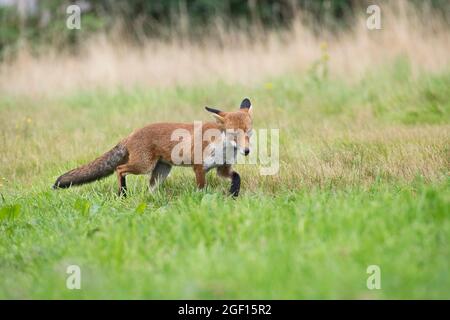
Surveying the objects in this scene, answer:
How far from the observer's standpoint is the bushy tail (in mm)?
7230

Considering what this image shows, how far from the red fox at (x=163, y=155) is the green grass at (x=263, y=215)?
20 cm

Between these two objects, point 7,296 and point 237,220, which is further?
point 237,220

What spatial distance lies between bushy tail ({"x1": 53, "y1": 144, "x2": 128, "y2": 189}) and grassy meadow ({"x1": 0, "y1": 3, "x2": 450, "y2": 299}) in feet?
0.54

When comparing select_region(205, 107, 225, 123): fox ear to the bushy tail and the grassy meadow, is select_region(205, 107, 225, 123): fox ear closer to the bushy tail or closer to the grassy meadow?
the grassy meadow

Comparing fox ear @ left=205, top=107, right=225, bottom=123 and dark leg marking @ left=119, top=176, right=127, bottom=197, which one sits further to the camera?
dark leg marking @ left=119, top=176, right=127, bottom=197

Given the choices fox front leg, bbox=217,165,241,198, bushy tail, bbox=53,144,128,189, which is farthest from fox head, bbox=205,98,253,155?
bushy tail, bbox=53,144,128,189

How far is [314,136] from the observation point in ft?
29.4

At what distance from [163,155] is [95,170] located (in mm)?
831

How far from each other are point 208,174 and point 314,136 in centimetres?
194

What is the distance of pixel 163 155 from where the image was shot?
7230mm

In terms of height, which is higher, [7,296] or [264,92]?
[264,92]
